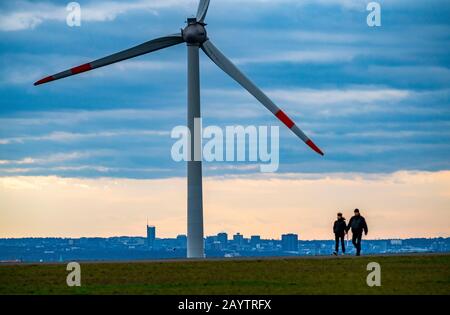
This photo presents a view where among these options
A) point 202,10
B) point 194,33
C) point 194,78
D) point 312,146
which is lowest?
point 312,146

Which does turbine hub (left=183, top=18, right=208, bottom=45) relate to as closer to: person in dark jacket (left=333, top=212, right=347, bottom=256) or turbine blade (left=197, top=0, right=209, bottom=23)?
turbine blade (left=197, top=0, right=209, bottom=23)

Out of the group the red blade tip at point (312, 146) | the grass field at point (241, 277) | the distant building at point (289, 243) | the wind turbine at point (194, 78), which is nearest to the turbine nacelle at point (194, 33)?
the wind turbine at point (194, 78)

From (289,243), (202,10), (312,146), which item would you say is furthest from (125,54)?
(289,243)

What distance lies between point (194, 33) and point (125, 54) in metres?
5.34

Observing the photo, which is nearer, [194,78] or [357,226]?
[357,226]

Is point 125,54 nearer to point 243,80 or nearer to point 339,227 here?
point 243,80

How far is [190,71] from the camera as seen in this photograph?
288 ft

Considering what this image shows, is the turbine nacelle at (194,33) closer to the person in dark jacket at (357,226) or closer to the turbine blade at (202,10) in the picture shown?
the turbine blade at (202,10)

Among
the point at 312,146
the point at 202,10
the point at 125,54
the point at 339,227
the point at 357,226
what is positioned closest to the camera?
the point at 357,226

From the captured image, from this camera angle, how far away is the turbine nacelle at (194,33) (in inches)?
3452

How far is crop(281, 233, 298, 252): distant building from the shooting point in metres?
168

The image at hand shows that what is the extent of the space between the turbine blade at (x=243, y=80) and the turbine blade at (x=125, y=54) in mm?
2086

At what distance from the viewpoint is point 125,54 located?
9006 cm
